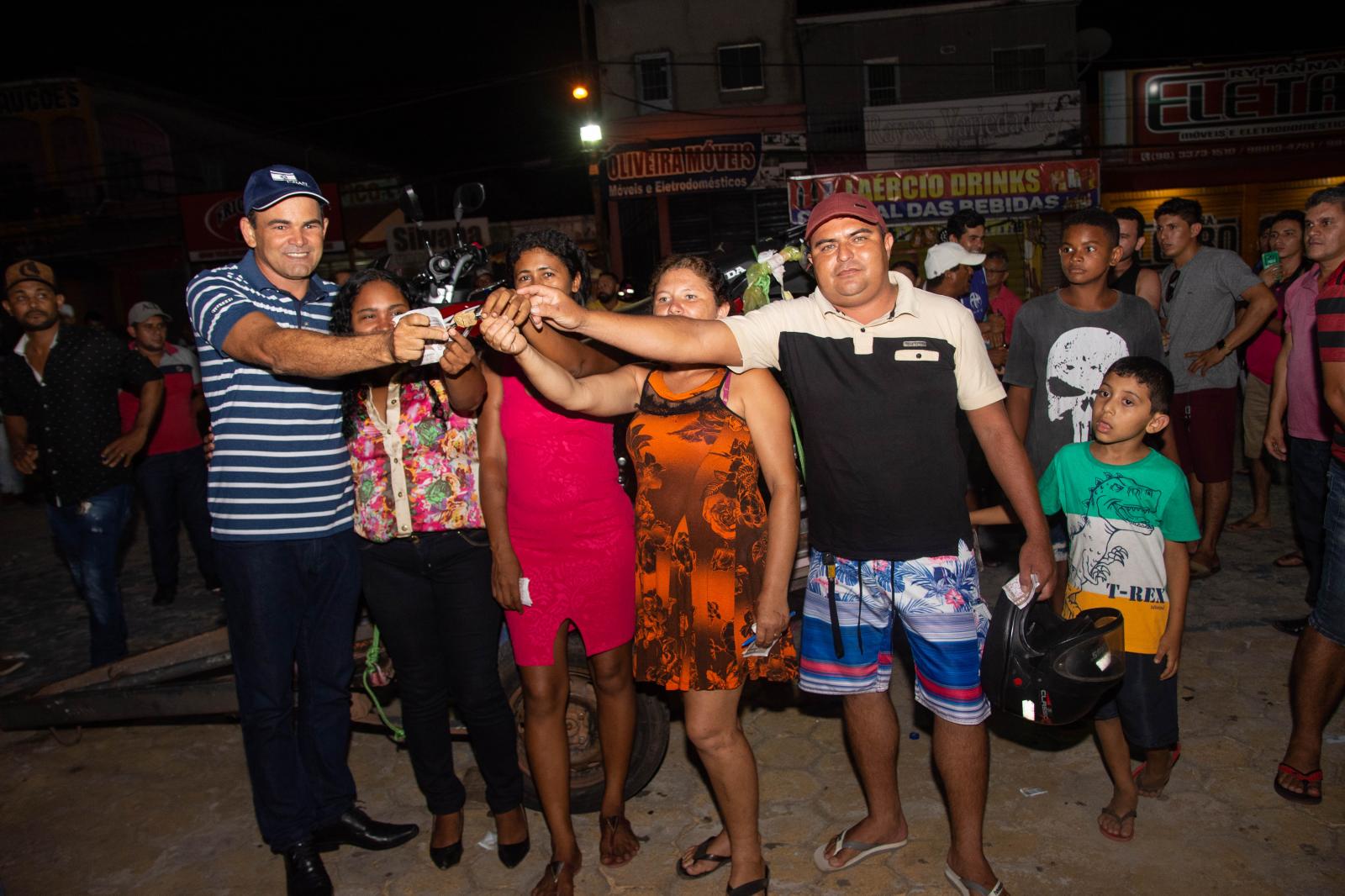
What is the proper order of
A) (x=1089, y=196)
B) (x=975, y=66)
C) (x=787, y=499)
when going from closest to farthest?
(x=787, y=499), (x=1089, y=196), (x=975, y=66)

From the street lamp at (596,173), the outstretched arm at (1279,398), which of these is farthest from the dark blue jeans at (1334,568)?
the street lamp at (596,173)

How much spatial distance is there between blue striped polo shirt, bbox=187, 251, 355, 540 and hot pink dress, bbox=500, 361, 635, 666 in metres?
0.71

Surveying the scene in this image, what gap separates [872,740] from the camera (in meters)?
3.08

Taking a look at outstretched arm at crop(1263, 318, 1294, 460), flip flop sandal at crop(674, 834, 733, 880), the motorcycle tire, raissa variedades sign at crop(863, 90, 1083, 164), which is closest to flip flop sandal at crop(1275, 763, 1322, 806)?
outstretched arm at crop(1263, 318, 1294, 460)

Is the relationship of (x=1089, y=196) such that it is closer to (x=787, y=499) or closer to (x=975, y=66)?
(x=975, y=66)

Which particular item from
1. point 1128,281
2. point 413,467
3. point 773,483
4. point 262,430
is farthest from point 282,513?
point 1128,281

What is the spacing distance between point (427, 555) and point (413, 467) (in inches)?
13.6

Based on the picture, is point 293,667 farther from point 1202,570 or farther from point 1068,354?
point 1202,570

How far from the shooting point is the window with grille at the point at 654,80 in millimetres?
24219

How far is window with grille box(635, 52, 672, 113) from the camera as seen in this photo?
2422 centimetres

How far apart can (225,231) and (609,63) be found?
1183cm

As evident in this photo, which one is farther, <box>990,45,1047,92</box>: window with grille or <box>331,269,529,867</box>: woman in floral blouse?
<box>990,45,1047,92</box>: window with grille

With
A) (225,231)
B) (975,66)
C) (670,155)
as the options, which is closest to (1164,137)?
(975,66)

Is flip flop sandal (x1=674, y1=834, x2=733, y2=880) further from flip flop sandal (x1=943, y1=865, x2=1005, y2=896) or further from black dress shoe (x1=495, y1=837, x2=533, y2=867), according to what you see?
flip flop sandal (x1=943, y1=865, x2=1005, y2=896)
